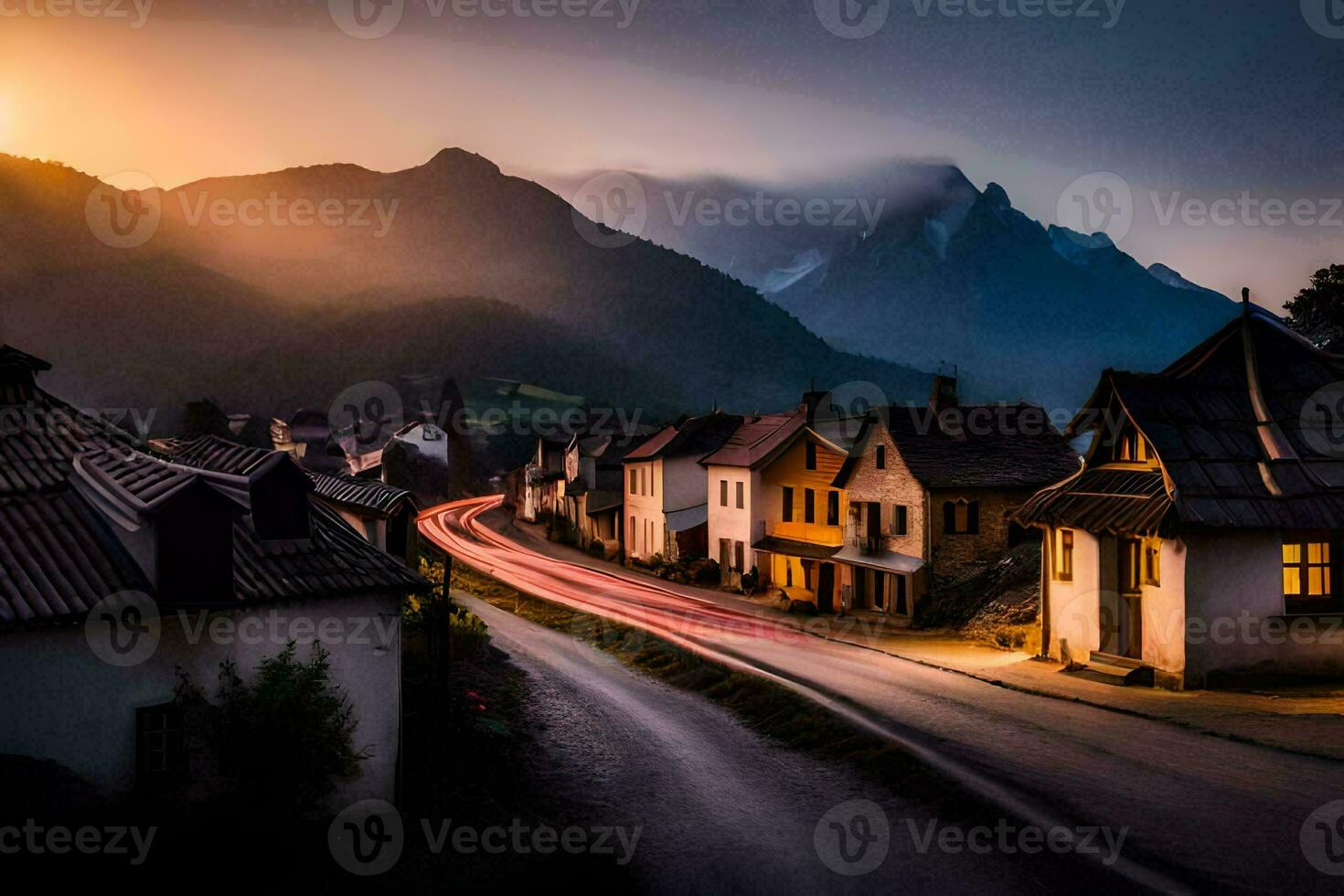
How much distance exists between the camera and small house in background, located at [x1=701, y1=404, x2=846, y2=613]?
43344mm

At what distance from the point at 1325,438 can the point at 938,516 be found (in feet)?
54.8

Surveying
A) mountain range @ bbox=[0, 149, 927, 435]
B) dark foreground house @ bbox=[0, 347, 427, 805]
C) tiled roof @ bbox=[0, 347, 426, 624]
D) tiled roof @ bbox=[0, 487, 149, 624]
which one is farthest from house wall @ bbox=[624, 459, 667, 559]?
mountain range @ bbox=[0, 149, 927, 435]

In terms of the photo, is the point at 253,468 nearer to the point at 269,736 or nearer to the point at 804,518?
the point at 269,736

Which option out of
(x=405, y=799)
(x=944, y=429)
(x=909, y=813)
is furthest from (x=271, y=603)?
(x=944, y=429)

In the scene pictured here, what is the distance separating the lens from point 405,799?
1517 centimetres

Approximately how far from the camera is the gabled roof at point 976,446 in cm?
3762

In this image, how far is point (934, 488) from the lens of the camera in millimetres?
37188

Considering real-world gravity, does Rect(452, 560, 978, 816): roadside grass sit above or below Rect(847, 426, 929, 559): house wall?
below

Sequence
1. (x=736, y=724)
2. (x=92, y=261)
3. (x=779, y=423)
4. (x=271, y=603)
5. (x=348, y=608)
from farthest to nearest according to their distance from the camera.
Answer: (x=92, y=261), (x=779, y=423), (x=736, y=724), (x=348, y=608), (x=271, y=603)

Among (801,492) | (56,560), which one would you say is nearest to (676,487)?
(801,492)

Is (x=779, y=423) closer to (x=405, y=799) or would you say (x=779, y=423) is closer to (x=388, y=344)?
(x=405, y=799)

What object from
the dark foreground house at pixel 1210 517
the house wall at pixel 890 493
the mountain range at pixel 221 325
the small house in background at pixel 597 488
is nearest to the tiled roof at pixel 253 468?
the dark foreground house at pixel 1210 517

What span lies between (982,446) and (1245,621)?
19.5 metres

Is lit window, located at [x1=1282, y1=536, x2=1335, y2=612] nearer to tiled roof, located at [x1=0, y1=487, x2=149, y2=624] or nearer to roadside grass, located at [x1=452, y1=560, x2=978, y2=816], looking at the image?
roadside grass, located at [x1=452, y1=560, x2=978, y2=816]
